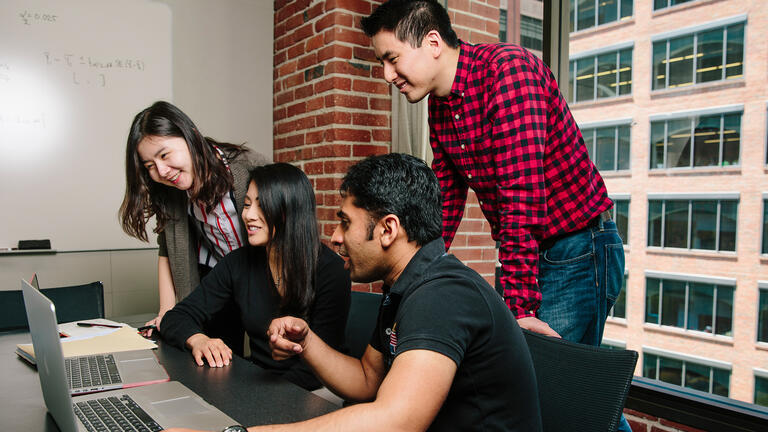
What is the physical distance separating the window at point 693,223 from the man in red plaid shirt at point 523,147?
2.96 ft

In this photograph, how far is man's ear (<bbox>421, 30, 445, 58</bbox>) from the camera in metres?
1.38

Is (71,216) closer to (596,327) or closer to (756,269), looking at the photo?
(596,327)

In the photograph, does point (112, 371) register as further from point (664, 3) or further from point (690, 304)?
point (664, 3)

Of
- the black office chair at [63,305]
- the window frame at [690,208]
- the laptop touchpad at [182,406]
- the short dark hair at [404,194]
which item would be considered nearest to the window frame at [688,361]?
the window frame at [690,208]

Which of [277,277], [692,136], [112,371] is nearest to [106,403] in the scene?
[112,371]

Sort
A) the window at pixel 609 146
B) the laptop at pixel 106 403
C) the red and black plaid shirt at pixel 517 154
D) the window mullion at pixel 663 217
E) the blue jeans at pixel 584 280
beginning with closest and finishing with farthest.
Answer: the laptop at pixel 106 403 < the red and black plaid shirt at pixel 517 154 < the blue jeans at pixel 584 280 < the window mullion at pixel 663 217 < the window at pixel 609 146

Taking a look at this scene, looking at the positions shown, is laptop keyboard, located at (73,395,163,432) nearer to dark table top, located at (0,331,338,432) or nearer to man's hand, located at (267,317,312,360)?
dark table top, located at (0,331,338,432)

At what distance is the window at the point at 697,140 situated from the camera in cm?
192

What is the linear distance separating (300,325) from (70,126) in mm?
2120

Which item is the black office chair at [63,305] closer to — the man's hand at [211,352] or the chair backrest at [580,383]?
the man's hand at [211,352]

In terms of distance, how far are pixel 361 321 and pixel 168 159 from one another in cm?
85

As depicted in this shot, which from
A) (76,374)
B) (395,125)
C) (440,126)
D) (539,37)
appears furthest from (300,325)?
(539,37)

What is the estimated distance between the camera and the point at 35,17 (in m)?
2.43

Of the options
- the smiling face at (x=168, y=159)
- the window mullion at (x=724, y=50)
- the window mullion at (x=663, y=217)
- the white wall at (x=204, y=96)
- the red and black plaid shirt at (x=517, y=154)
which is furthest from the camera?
the white wall at (x=204, y=96)
